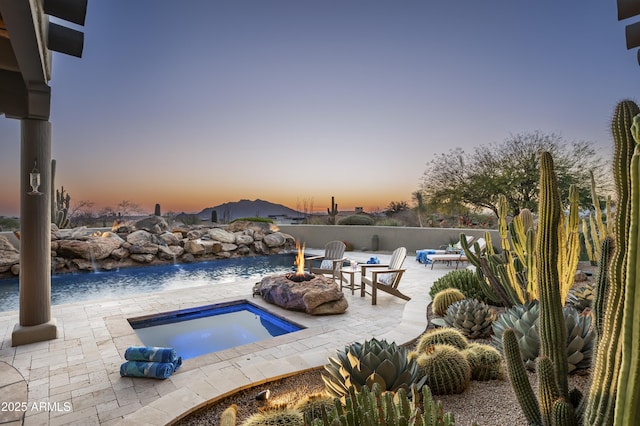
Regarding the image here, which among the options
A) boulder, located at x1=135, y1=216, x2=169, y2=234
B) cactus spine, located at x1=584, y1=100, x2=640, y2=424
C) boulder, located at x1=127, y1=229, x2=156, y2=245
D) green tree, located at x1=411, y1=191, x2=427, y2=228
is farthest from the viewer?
green tree, located at x1=411, y1=191, x2=427, y2=228

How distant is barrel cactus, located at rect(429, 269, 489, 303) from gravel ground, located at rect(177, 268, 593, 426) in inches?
98.3

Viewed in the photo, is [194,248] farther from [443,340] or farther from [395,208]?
[395,208]

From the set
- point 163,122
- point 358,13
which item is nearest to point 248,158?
point 163,122

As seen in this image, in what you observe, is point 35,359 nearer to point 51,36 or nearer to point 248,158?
point 51,36

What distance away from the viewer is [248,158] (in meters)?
15.1

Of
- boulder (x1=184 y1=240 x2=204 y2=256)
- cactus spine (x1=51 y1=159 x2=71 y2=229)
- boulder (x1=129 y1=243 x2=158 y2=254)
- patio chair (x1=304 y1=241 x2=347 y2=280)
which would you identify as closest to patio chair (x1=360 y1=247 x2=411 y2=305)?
patio chair (x1=304 y1=241 x2=347 y2=280)

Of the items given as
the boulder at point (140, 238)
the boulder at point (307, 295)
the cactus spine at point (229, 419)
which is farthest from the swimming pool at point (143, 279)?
the cactus spine at point (229, 419)

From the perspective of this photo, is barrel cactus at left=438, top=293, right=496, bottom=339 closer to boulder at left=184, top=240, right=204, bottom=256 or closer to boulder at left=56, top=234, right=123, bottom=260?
boulder at left=184, top=240, right=204, bottom=256

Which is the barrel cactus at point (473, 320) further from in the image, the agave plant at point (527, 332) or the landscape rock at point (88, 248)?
the landscape rock at point (88, 248)

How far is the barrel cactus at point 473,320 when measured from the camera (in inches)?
143

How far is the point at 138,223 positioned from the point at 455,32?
14.6 meters

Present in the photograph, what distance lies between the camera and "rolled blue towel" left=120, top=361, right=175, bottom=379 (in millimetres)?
3148

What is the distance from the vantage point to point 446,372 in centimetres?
234

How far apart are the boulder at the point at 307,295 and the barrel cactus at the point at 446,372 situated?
2888 mm
